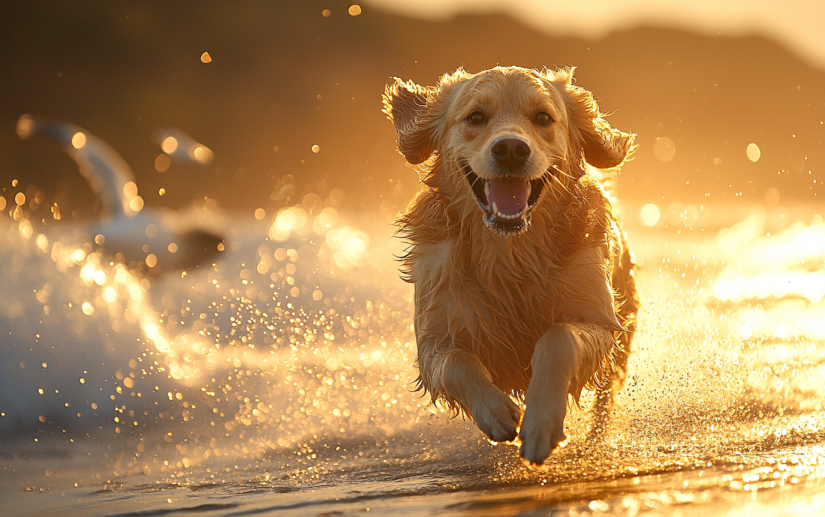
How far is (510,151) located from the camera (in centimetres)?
340

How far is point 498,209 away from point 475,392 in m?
0.82

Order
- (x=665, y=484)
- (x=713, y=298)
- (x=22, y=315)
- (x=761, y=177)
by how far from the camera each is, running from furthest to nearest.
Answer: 1. (x=761, y=177)
2. (x=713, y=298)
3. (x=22, y=315)
4. (x=665, y=484)

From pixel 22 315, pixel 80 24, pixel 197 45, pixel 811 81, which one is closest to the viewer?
pixel 22 315

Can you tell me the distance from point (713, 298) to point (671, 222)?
35.7ft

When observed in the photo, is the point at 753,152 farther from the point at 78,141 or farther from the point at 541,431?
the point at 541,431

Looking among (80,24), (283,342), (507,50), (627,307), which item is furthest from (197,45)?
(627,307)

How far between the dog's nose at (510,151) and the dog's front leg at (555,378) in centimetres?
74

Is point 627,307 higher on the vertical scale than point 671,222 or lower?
lower

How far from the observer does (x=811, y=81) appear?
41688 millimetres

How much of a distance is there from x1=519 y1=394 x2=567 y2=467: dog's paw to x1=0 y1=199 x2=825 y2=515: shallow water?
0.76ft

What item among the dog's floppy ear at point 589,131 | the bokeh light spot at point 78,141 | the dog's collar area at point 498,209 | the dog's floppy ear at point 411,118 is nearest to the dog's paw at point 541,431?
the dog's collar area at point 498,209

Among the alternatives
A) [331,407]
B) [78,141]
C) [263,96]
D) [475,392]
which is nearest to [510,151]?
[475,392]

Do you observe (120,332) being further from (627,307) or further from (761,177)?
(761,177)

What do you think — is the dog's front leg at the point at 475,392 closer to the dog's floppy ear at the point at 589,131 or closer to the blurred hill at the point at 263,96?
the dog's floppy ear at the point at 589,131
